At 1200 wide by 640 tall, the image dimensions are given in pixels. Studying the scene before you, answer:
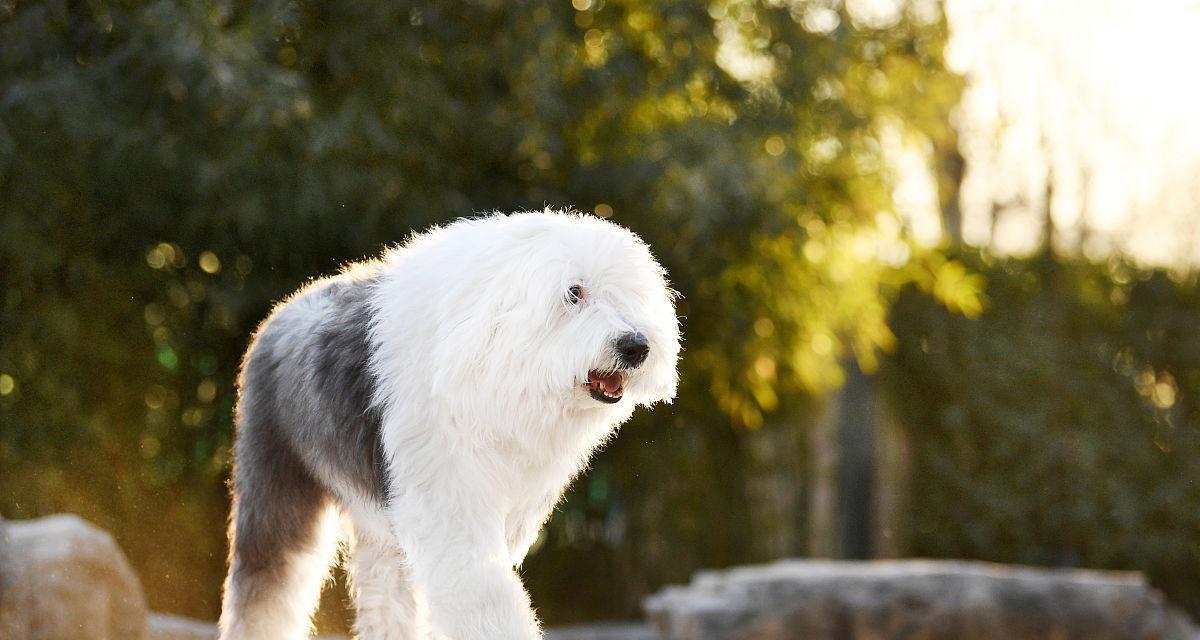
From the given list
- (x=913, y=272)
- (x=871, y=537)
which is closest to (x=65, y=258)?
(x=913, y=272)

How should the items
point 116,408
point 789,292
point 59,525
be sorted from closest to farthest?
point 59,525 → point 116,408 → point 789,292

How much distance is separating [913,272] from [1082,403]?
2.91 metres

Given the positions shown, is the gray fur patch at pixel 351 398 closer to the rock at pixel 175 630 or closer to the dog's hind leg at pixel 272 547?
the dog's hind leg at pixel 272 547

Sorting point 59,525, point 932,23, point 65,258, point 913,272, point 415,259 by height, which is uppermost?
point 932,23

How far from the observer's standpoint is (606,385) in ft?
10.8

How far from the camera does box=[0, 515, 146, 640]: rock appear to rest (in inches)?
189

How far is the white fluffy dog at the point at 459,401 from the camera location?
3.29m

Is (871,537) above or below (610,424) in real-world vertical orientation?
above

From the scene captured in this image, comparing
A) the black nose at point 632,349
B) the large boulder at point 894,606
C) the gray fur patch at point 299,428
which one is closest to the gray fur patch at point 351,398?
the gray fur patch at point 299,428

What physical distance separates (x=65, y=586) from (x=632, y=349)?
2797 mm

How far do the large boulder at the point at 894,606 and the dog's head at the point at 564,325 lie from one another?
4714 mm

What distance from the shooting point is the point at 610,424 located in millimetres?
3529

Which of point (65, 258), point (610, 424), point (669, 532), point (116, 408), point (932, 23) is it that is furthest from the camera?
point (669, 532)

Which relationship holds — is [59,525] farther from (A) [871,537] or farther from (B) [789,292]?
(A) [871,537]
